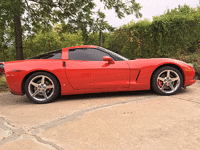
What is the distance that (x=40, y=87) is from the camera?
367cm

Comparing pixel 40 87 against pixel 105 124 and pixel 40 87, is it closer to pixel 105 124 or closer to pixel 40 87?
pixel 40 87

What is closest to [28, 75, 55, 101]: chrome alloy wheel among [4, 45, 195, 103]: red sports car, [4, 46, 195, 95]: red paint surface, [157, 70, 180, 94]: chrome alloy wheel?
[4, 45, 195, 103]: red sports car

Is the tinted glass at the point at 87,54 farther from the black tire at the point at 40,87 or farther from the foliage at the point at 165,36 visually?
A: the foliage at the point at 165,36

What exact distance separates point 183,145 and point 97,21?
19.7 ft

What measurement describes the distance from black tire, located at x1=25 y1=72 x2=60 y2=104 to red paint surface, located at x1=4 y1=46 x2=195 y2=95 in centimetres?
10

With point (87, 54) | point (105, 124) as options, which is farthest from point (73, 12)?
point (105, 124)

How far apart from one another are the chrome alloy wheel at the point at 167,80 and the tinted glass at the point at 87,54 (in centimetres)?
131

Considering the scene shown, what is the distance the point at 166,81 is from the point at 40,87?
271 cm

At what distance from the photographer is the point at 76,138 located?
2100 millimetres

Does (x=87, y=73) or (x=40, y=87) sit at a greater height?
(x=87, y=73)

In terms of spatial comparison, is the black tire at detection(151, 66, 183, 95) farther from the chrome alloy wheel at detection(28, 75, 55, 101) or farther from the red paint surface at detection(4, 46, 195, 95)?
the chrome alloy wheel at detection(28, 75, 55, 101)

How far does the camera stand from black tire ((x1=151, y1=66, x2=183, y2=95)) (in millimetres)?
3922

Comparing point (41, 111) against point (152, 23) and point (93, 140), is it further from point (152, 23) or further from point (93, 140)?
point (152, 23)

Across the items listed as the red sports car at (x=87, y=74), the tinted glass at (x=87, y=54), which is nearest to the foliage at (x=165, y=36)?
the red sports car at (x=87, y=74)
